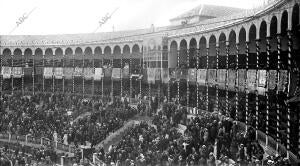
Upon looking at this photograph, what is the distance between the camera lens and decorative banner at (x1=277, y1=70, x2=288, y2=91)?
21.8 metres

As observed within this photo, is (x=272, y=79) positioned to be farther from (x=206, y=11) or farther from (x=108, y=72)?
(x=206, y=11)

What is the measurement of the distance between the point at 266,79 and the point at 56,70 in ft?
115

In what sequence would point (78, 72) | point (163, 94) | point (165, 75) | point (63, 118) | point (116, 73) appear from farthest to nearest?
1. point (78, 72)
2. point (116, 73)
3. point (165, 75)
4. point (163, 94)
5. point (63, 118)

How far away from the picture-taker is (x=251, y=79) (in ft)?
86.7

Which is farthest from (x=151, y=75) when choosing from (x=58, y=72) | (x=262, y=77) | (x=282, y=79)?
(x=282, y=79)

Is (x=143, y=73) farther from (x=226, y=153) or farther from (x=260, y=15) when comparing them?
(x=226, y=153)

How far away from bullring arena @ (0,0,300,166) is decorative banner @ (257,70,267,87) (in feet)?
0.37

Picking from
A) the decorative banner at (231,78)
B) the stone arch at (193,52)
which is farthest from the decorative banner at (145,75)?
the decorative banner at (231,78)

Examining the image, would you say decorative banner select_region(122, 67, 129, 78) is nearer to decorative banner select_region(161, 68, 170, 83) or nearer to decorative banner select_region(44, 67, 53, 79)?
decorative banner select_region(161, 68, 170, 83)

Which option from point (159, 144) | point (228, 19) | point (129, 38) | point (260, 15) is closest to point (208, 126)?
point (159, 144)

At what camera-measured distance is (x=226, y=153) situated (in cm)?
2061

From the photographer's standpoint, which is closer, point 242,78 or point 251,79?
point 251,79

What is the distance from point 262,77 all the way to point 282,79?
2.55m

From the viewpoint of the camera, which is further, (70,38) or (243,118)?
(70,38)
